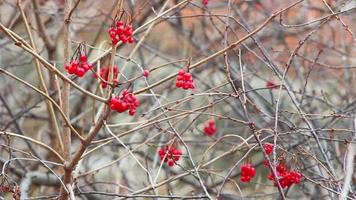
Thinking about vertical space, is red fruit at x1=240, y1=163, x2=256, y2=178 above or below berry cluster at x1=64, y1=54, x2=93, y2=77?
below

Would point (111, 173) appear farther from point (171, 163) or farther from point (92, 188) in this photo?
point (171, 163)

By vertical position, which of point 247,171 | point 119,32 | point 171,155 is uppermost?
point 119,32

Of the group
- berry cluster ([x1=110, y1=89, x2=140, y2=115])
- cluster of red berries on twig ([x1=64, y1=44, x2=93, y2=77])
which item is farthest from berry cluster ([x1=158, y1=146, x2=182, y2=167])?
cluster of red berries on twig ([x1=64, y1=44, x2=93, y2=77])

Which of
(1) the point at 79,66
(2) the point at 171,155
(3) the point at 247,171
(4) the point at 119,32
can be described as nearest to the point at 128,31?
(4) the point at 119,32

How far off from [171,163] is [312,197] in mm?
1198

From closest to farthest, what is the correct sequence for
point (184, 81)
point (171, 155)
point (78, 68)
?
1. point (78, 68)
2. point (184, 81)
3. point (171, 155)

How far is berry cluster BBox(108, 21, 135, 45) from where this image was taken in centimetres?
252

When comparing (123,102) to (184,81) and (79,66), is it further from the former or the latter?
(184,81)

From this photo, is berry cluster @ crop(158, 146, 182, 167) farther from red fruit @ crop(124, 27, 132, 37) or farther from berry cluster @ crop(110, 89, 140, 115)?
red fruit @ crop(124, 27, 132, 37)

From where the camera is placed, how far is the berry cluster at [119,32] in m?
2.52

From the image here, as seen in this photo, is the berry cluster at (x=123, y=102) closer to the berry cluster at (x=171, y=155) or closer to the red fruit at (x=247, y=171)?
the berry cluster at (x=171, y=155)

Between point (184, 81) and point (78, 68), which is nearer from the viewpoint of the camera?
point (78, 68)

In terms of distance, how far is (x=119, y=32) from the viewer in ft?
8.30

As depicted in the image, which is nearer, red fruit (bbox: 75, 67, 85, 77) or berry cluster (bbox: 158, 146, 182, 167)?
red fruit (bbox: 75, 67, 85, 77)
